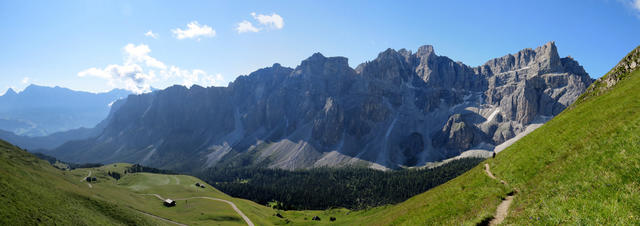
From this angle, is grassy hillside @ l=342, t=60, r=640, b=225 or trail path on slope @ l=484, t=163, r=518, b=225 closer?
grassy hillside @ l=342, t=60, r=640, b=225

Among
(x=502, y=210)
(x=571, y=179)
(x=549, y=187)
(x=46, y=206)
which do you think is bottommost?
(x=46, y=206)

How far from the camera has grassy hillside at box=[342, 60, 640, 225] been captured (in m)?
14.7

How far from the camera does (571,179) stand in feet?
66.0

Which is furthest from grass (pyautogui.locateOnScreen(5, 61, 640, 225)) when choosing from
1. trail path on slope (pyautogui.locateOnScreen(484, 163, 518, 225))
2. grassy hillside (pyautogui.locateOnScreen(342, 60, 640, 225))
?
trail path on slope (pyautogui.locateOnScreen(484, 163, 518, 225))

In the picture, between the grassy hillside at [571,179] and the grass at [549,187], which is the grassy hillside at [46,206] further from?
the grassy hillside at [571,179]

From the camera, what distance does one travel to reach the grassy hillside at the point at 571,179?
14689 millimetres

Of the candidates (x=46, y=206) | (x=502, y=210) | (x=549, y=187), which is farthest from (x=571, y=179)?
(x=46, y=206)

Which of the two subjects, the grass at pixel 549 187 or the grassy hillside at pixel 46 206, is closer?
the grass at pixel 549 187

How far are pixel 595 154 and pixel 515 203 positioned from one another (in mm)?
6966

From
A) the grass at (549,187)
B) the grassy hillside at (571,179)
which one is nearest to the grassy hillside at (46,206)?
the grass at (549,187)

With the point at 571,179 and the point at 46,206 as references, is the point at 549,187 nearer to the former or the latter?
the point at 571,179


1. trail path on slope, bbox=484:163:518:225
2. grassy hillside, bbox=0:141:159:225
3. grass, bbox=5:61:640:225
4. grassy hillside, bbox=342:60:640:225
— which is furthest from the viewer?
grassy hillside, bbox=0:141:159:225

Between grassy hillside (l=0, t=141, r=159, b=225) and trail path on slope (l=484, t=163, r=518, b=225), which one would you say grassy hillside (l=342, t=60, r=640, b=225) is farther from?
grassy hillside (l=0, t=141, r=159, b=225)

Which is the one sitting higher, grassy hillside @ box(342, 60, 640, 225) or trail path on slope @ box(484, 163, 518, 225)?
grassy hillside @ box(342, 60, 640, 225)
